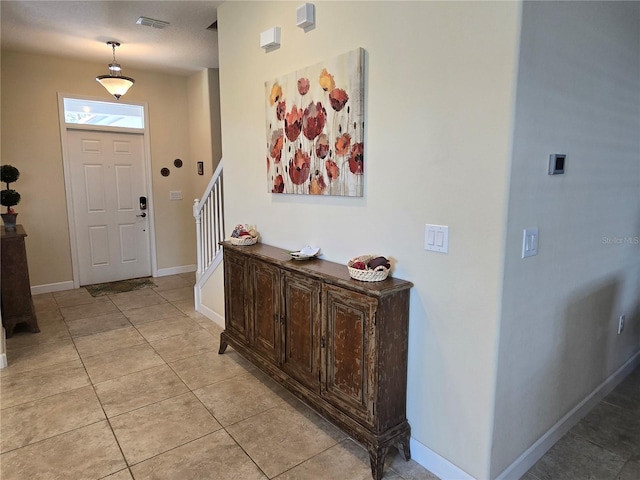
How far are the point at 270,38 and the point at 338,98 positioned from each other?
0.85 m

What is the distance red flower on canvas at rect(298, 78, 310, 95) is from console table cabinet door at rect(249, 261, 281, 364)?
Answer: 1091 millimetres

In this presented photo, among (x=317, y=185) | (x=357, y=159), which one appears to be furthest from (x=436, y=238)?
(x=317, y=185)

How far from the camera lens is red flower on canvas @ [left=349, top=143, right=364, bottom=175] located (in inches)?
85.2

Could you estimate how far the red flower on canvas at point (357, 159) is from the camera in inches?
85.2

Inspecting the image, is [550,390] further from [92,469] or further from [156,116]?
[156,116]

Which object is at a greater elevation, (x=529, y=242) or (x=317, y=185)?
(x=317, y=185)

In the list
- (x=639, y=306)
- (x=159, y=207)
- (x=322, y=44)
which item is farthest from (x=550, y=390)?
(x=159, y=207)

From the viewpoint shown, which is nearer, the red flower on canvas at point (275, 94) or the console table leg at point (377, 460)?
the console table leg at point (377, 460)

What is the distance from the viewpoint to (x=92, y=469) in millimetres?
2004

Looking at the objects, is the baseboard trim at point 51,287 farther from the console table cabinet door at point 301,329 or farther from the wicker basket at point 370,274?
the wicker basket at point 370,274

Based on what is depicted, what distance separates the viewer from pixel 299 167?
8.59 ft

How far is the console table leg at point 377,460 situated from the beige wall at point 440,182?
0.24 m

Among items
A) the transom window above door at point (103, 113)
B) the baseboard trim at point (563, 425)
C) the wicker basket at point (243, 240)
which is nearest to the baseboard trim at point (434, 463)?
the baseboard trim at point (563, 425)

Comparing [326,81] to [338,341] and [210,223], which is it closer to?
[338,341]
